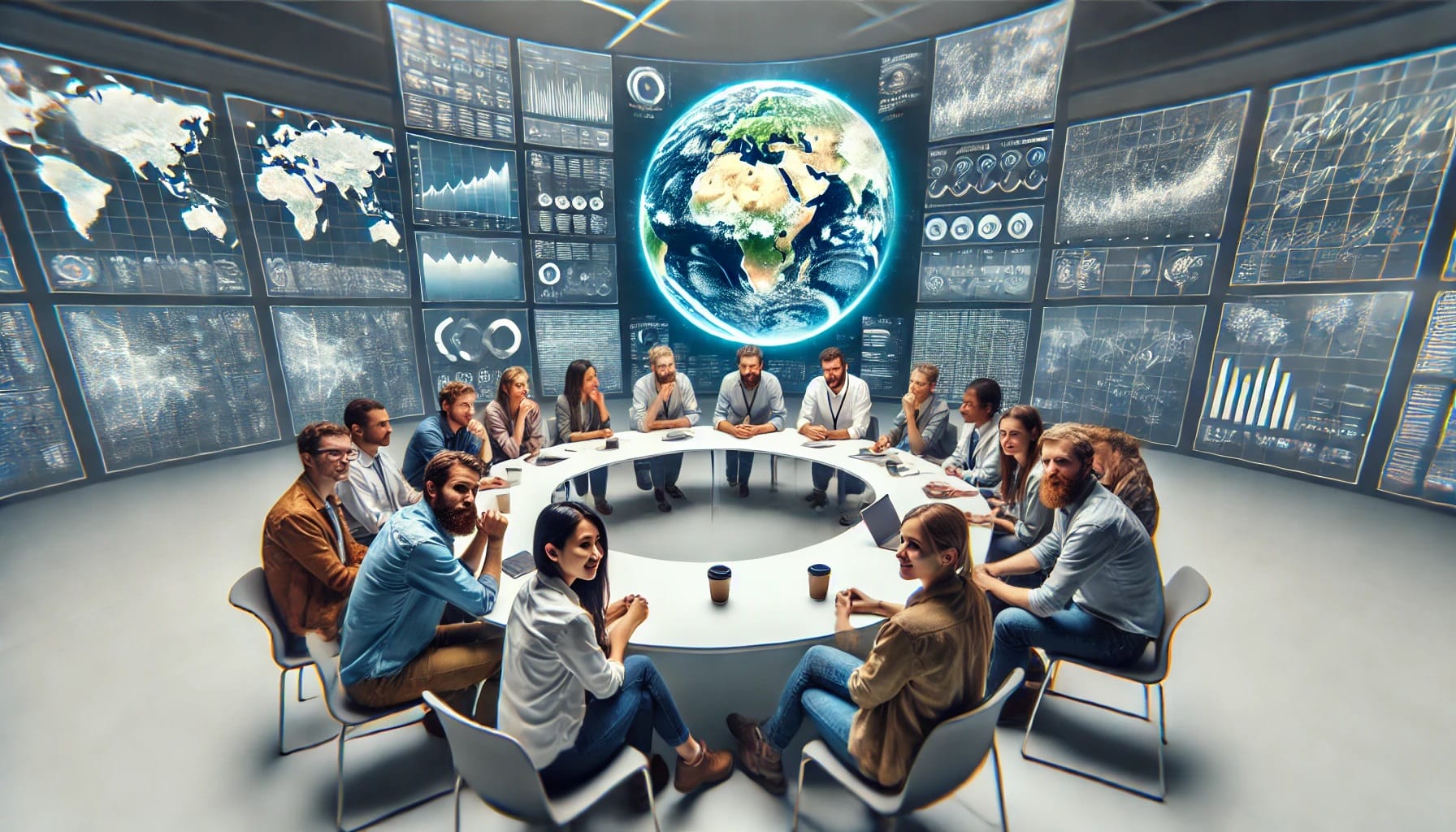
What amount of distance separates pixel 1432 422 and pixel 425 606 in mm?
6965

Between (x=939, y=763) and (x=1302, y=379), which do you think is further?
(x=1302, y=379)

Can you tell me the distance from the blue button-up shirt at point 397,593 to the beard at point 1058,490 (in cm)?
218

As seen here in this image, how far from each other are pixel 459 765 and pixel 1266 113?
287 inches

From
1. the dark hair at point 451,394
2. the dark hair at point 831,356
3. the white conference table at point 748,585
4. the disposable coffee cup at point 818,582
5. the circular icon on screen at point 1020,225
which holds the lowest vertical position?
the white conference table at point 748,585

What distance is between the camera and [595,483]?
4.58 m

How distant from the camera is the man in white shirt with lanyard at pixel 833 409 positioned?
4.35 meters

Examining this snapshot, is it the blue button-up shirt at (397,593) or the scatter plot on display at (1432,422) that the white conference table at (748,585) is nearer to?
the blue button-up shirt at (397,593)

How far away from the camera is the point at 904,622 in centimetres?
141

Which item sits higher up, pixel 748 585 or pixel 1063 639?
pixel 748 585

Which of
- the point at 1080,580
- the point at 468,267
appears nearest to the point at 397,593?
the point at 1080,580

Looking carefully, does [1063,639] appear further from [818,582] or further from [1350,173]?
[1350,173]

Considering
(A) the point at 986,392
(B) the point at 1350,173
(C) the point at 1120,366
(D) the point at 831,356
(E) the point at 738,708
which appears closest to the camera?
(E) the point at 738,708

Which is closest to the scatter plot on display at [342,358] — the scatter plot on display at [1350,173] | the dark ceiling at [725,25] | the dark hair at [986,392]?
the dark ceiling at [725,25]

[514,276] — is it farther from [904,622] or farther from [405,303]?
[904,622]
